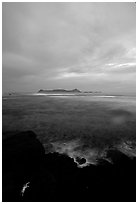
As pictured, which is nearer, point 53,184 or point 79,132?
point 53,184

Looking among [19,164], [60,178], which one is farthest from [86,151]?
[19,164]

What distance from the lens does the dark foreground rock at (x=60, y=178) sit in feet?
14.2

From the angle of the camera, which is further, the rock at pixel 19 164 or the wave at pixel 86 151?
the wave at pixel 86 151

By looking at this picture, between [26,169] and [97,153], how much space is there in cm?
434

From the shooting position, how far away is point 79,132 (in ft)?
35.7

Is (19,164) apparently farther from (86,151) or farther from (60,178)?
(86,151)

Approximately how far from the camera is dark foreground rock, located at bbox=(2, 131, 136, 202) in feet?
14.2

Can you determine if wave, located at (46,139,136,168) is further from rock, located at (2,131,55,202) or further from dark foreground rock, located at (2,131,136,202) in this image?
rock, located at (2,131,55,202)

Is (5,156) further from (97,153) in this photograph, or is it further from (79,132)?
(79,132)

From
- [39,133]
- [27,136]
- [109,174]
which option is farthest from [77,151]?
[39,133]

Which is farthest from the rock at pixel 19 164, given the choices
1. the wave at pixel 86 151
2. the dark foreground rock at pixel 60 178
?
the wave at pixel 86 151

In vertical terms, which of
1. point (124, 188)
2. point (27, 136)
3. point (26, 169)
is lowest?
point (124, 188)

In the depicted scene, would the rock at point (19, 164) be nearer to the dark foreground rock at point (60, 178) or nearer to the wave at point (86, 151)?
the dark foreground rock at point (60, 178)

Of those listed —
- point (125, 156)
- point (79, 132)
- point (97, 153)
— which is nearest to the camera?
point (125, 156)
